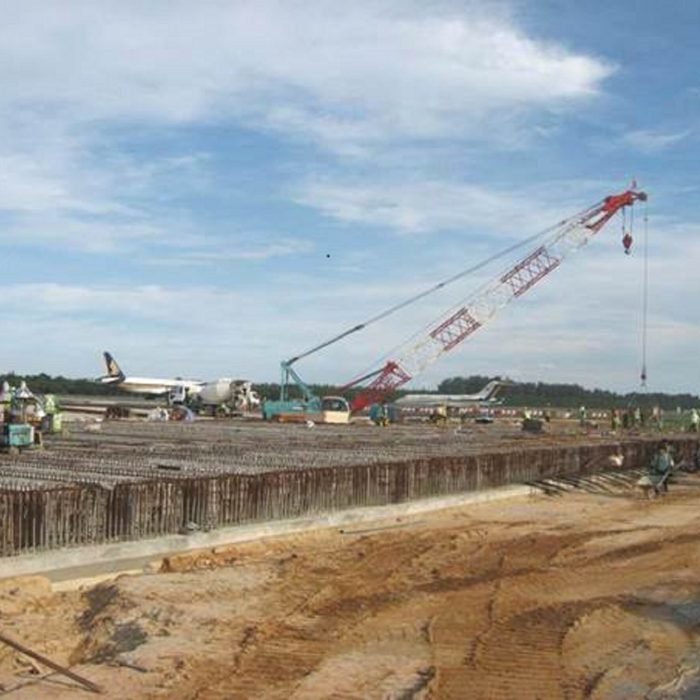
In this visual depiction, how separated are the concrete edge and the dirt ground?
40 cm

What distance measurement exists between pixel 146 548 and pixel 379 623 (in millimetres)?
6364

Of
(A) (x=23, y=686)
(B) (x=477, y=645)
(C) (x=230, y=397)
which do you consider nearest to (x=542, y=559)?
(B) (x=477, y=645)

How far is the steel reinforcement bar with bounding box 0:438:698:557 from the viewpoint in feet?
52.5

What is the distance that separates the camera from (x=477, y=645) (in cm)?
1112

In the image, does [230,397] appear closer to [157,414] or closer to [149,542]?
[157,414]

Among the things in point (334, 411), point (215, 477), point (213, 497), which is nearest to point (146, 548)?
point (213, 497)

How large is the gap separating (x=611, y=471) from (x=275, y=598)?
25400mm

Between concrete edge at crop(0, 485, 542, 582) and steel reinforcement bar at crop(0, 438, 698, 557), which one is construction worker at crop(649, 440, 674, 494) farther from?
concrete edge at crop(0, 485, 542, 582)

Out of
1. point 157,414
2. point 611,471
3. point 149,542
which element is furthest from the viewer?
point 157,414

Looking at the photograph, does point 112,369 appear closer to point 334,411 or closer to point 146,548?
point 334,411

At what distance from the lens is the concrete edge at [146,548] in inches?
612

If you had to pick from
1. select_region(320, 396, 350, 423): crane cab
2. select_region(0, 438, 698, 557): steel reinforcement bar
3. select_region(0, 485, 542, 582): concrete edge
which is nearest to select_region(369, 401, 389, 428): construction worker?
select_region(320, 396, 350, 423): crane cab

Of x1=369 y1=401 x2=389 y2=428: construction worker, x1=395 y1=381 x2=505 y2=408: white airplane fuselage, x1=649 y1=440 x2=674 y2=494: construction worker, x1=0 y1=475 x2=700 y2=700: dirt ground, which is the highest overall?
x1=395 y1=381 x2=505 y2=408: white airplane fuselage

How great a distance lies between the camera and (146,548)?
17359mm
